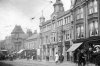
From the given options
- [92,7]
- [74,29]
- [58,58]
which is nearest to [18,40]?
[74,29]

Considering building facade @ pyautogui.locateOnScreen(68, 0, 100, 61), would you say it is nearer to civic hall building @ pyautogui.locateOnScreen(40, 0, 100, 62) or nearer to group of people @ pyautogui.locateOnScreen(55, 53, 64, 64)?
civic hall building @ pyautogui.locateOnScreen(40, 0, 100, 62)

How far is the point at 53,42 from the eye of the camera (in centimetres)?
4778

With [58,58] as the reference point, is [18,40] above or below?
above

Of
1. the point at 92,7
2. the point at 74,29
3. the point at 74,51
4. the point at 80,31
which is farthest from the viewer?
the point at 74,29

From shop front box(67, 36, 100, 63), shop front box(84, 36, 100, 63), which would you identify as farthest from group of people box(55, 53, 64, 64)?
shop front box(84, 36, 100, 63)

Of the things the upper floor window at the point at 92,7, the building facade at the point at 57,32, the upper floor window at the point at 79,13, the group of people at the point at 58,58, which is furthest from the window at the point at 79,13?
the group of people at the point at 58,58

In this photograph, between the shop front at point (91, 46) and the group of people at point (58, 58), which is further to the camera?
the group of people at point (58, 58)

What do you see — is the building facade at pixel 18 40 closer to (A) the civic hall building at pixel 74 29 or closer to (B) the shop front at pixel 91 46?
(A) the civic hall building at pixel 74 29

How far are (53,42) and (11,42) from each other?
6140 cm

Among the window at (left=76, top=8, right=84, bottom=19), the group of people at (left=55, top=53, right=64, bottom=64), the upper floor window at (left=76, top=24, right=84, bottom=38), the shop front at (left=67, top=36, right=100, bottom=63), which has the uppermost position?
the window at (left=76, top=8, right=84, bottom=19)

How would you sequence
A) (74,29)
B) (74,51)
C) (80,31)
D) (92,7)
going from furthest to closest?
(74,29) → (74,51) → (80,31) → (92,7)

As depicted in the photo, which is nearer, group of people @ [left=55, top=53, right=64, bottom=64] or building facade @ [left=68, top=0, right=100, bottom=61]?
building facade @ [left=68, top=0, right=100, bottom=61]

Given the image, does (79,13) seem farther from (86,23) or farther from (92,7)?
(92,7)

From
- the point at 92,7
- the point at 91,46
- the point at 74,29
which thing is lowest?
the point at 91,46
